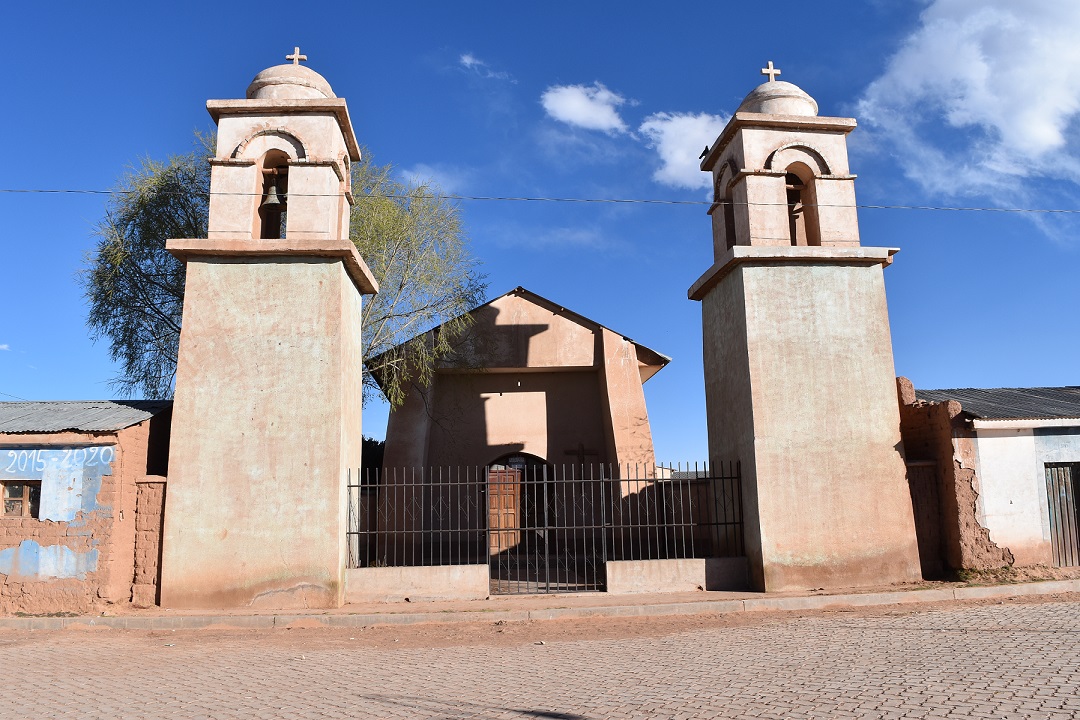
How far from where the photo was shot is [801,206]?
1348 cm

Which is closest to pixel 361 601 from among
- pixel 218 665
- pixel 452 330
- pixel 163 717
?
pixel 218 665

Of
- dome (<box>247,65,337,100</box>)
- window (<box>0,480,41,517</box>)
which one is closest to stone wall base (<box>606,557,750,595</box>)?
window (<box>0,480,41,517</box>)

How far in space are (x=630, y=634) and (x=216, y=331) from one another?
22.2 feet

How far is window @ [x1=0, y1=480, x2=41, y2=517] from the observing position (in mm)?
10680

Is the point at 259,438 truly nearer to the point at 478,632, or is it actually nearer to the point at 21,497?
the point at 21,497

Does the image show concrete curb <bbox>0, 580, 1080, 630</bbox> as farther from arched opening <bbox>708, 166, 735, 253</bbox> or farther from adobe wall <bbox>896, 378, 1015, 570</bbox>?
arched opening <bbox>708, 166, 735, 253</bbox>

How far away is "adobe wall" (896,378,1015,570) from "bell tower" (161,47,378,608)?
8457mm

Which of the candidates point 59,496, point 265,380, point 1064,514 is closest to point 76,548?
point 59,496

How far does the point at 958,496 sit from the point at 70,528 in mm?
11863

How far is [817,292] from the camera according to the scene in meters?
12.2

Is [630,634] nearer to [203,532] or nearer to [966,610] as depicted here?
[966,610]

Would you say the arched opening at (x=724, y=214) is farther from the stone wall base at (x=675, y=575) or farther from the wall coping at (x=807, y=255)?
the stone wall base at (x=675, y=575)

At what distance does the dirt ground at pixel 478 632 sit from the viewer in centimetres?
896

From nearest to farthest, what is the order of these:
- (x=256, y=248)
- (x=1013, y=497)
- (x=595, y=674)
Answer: (x=595, y=674), (x=256, y=248), (x=1013, y=497)
